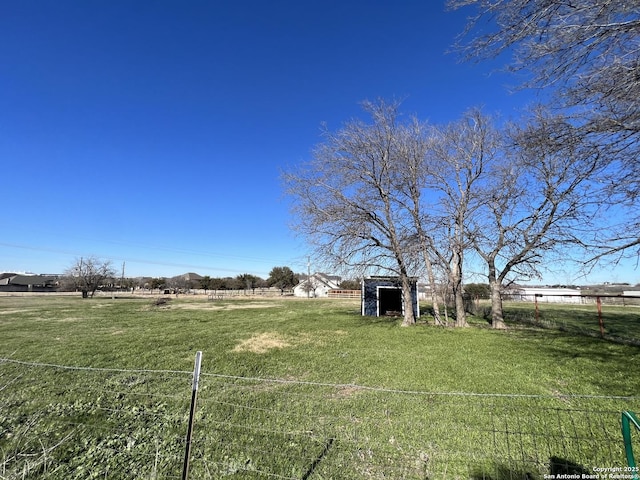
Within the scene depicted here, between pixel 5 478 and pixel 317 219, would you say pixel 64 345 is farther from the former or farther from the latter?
pixel 317 219

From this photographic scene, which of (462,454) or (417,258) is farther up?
(417,258)

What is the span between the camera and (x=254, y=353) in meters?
8.27

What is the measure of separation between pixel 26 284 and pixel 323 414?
9678 cm

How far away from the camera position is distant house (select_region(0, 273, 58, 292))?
68750 millimetres

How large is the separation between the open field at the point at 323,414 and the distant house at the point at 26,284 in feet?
281

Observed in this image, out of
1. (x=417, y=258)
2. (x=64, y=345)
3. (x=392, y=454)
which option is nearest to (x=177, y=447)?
(x=392, y=454)

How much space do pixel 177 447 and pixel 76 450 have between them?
3.48 feet

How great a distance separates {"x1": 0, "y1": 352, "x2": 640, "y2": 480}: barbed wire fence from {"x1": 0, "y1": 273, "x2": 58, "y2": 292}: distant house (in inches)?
Answer: 3544

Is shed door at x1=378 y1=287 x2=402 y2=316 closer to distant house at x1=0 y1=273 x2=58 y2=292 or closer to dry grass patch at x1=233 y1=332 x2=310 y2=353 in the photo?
dry grass patch at x1=233 y1=332 x2=310 y2=353

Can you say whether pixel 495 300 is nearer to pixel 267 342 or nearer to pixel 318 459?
pixel 267 342

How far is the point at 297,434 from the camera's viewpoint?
3.62 metres

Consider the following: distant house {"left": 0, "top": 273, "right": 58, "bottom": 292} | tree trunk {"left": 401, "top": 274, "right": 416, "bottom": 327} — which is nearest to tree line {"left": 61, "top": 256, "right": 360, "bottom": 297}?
distant house {"left": 0, "top": 273, "right": 58, "bottom": 292}

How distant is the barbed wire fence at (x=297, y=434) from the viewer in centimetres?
292

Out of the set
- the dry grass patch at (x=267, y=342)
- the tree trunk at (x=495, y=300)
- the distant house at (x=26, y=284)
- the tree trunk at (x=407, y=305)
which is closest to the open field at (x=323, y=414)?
the dry grass patch at (x=267, y=342)
